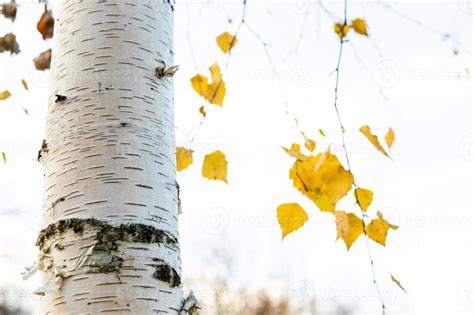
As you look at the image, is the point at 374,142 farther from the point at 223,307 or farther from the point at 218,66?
the point at 223,307

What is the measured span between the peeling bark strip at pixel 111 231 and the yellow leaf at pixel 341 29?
2.18 ft

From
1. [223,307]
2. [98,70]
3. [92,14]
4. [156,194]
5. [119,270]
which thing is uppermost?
[223,307]

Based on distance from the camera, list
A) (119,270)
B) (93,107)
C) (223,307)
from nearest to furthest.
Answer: (119,270), (93,107), (223,307)

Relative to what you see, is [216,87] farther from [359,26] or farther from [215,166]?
[359,26]

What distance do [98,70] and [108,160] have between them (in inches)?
7.4

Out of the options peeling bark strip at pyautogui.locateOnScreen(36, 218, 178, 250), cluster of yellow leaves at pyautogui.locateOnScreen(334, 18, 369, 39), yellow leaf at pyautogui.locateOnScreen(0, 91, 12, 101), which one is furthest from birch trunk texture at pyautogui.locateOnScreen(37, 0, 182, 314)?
yellow leaf at pyautogui.locateOnScreen(0, 91, 12, 101)

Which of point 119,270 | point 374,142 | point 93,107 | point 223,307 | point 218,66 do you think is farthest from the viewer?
point 223,307

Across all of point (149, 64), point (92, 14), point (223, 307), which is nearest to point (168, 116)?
point (149, 64)

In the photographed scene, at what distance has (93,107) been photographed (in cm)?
95

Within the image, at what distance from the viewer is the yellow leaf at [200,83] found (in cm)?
141

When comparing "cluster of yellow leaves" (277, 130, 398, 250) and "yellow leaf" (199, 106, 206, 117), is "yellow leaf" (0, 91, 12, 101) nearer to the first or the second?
"yellow leaf" (199, 106, 206, 117)

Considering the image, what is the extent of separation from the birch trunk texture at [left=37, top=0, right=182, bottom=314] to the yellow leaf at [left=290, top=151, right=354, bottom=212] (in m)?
0.31

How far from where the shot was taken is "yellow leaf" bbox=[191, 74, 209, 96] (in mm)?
1413

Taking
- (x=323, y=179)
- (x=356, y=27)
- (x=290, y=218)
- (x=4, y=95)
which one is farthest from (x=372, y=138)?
(x=4, y=95)
